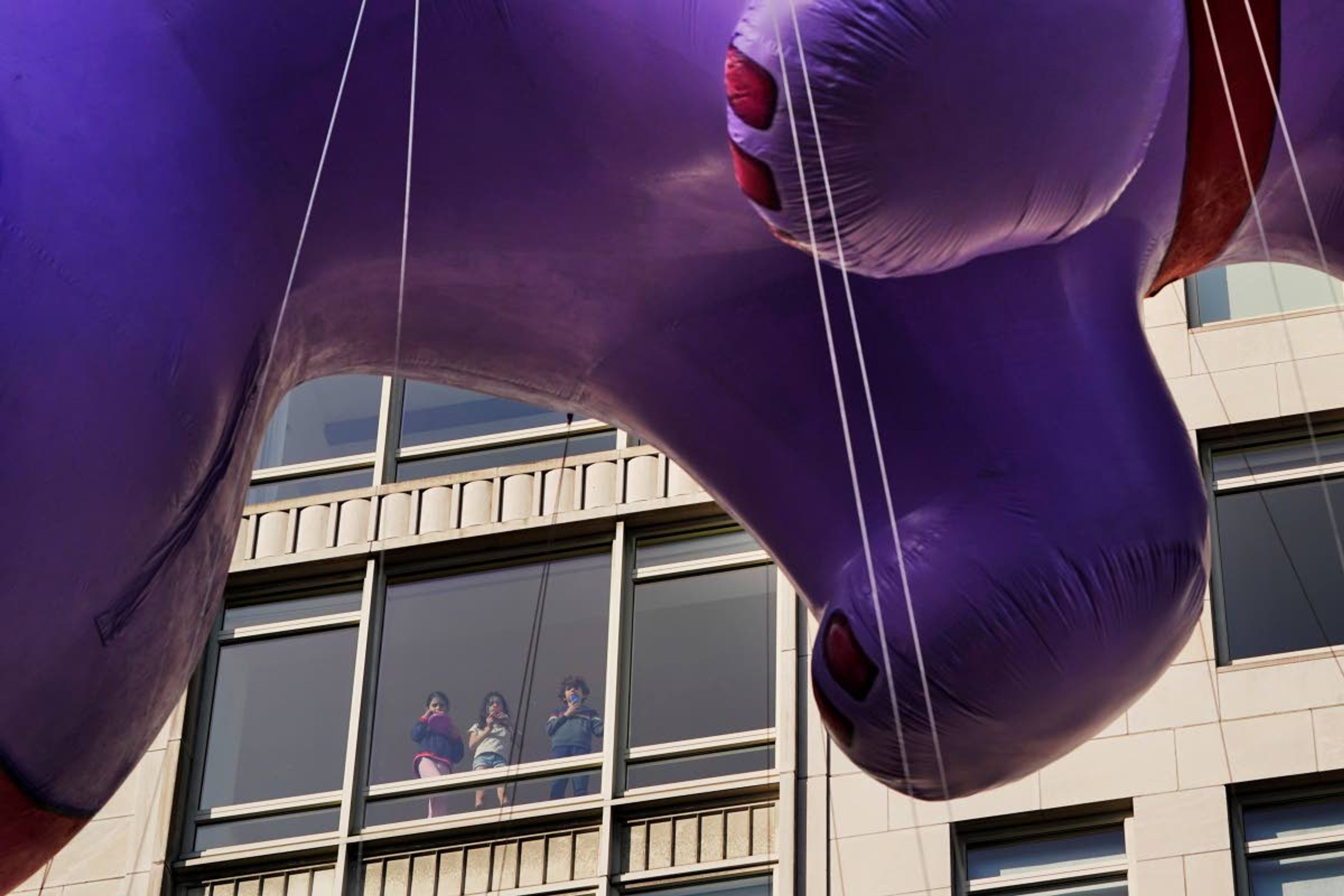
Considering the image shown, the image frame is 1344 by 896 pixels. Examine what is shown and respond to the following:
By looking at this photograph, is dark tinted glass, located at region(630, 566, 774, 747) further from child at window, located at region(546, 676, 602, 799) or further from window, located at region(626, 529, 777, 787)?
child at window, located at region(546, 676, 602, 799)

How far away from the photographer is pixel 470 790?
48.4 ft

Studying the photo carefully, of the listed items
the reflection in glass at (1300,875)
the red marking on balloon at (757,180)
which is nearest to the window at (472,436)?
the reflection in glass at (1300,875)

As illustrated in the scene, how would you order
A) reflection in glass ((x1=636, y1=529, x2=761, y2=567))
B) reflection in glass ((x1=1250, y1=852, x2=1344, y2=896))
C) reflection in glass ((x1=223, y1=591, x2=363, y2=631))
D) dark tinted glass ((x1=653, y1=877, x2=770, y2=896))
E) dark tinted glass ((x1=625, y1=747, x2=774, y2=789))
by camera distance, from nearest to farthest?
reflection in glass ((x1=1250, y1=852, x2=1344, y2=896)) < dark tinted glass ((x1=653, y1=877, x2=770, y2=896)) < dark tinted glass ((x1=625, y1=747, x2=774, y2=789)) < reflection in glass ((x1=636, y1=529, x2=761, y2=567)) < reflection in glass ((x1=223, y1=591, x2=363, y2=631))

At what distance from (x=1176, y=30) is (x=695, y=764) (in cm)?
883

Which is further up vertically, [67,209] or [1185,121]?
[1185,121]

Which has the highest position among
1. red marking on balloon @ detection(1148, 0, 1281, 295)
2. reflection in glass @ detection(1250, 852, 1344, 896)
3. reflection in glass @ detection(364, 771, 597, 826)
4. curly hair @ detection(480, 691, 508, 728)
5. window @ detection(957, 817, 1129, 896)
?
curly hair @ detection(480, 691, 508, 728)

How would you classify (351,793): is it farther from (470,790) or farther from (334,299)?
(334,299)

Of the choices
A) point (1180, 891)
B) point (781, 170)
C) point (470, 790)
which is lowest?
point (781, 170)

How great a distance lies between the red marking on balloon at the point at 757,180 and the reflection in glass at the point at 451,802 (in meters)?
9.05

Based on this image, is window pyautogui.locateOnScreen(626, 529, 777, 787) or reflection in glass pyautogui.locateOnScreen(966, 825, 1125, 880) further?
window pyautogui.locateOnScreen(626, 529, 777, 787)

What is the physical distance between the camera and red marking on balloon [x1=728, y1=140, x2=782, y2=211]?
5.54 metres

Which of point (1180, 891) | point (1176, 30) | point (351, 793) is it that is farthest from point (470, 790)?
point (1176, 30)

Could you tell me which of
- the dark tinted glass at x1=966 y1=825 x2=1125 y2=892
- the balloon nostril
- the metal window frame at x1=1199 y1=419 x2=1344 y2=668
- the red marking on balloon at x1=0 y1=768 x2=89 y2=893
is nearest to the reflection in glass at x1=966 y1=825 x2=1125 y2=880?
the dark tinted glass at x1=966 y1=825 x2=1125 y2=892

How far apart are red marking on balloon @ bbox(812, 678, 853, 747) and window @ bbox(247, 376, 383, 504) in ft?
Result: 31.4
